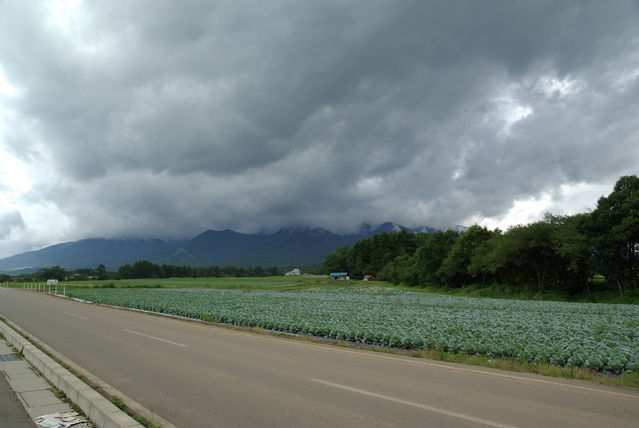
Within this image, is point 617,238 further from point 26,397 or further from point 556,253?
point 26,397

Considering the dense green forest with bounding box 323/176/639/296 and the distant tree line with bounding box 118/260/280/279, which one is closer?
the dense green forest with bounding box 323/176/639/296

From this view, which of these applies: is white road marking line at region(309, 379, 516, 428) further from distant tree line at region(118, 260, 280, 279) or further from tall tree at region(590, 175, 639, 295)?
distant tree line at region(118, 260, 280, 279)

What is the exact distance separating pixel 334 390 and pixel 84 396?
14.3ft

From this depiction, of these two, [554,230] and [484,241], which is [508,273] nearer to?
[484,241]

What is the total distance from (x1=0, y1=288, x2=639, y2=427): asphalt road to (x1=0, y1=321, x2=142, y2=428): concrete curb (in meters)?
0.76

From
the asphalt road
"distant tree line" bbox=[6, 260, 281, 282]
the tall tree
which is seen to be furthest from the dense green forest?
"distant tree line" bbox=[6, 260, 281, 282]

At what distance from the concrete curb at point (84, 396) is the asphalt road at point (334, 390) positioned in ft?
2.49

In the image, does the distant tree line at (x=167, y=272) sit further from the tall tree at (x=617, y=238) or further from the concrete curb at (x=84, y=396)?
the concrete curb at (x=84, y=396)

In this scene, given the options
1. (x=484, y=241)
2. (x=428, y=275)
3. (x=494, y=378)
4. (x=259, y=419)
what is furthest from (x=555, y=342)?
(x=428, y=275)

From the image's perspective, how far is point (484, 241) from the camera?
220ft

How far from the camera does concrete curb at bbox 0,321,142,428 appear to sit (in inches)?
210

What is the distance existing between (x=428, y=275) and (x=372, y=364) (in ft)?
236

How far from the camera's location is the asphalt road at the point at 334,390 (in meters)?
5.78


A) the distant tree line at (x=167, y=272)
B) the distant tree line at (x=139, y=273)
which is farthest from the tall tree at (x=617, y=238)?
the distant tree line at (x=139, y=273)
